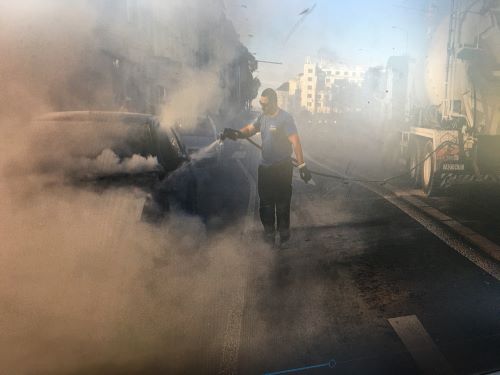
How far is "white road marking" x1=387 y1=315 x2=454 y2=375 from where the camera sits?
2373mm

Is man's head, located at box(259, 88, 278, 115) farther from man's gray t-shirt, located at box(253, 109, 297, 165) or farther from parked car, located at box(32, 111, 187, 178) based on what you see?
parked car, located at box(32, 111, 187, 178)

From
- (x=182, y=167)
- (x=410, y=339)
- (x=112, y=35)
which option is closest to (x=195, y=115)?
(x=112, y=35)

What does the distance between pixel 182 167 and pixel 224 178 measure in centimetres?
437

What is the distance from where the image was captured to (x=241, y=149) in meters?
17.4

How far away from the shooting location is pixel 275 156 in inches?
174

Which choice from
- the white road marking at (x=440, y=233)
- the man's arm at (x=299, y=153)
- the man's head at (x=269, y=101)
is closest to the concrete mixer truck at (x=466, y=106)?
the white road marking at (x=440, y=233)

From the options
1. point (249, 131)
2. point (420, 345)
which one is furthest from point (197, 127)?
point (420, 345)

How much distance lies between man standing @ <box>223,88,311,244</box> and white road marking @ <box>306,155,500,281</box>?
174 cm

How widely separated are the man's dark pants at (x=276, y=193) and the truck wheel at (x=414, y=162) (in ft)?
15.3

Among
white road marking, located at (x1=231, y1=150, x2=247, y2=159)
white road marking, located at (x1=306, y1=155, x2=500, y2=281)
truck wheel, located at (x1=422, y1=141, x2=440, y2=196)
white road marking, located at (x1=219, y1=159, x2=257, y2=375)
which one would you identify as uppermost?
truck wheel, located at (x1=422, y1=141, x2=440, y2=196)

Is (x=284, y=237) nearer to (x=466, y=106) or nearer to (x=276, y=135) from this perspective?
(x=276, y=135)

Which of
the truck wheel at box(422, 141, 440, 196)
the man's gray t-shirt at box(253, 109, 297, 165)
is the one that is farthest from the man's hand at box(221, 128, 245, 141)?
the truck wheel at box(422, 141, 440, 196)

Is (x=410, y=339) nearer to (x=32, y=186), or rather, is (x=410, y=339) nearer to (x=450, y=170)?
(x=32, y=186)

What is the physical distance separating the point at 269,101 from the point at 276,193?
1.00m
